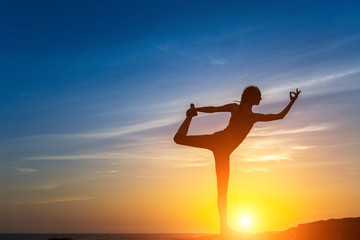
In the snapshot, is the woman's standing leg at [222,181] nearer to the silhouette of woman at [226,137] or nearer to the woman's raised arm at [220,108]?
the silhouette of woman at [226,137]

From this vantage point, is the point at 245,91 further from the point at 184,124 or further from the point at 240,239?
the point at 240,239


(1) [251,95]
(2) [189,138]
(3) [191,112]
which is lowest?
(2) [189,138]

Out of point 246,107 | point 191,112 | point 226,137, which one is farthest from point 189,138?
point 246,107

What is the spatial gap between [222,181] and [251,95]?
2.01m

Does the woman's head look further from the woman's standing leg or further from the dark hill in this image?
the dark hill

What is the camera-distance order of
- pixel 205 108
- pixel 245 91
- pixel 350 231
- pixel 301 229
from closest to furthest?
pixel 205 108 → pixel 245 91 → pixel 350 231 → pixel 301 229

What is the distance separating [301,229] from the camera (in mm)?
13359

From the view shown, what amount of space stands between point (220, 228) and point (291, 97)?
3279 millimetres

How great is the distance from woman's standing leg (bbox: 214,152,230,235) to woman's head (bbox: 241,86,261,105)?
1306mm

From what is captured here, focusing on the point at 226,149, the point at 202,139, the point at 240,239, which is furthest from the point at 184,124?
the point at 240,239

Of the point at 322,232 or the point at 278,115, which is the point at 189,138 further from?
the point at 322,232

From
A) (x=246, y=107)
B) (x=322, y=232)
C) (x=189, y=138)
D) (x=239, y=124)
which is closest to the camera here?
(x=189, y=138)

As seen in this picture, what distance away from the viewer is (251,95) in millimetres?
9367

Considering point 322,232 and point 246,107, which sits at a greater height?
point 246,107
